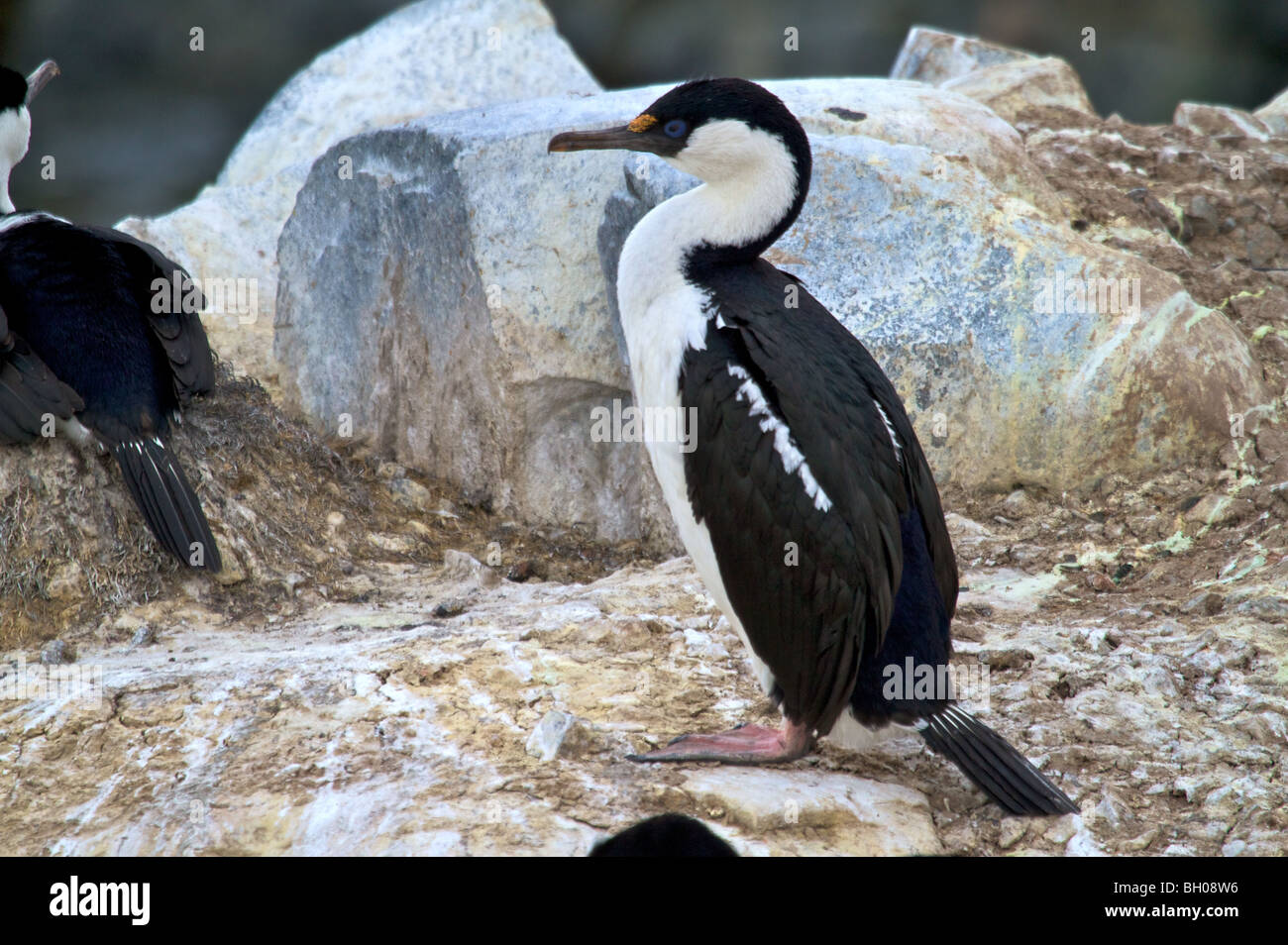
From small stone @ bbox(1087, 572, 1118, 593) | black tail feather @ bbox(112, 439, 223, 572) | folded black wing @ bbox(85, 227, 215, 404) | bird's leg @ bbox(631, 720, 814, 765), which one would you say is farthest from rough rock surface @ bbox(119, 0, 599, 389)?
bird's leg @ bbox(631, 720, 814, 765)

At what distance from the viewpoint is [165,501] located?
4.54 m

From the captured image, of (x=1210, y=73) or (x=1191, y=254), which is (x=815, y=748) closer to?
(x=1191, y=254)

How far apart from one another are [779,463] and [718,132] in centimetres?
102

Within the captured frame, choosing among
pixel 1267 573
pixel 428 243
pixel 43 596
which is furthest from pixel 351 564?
pixel 1267 573

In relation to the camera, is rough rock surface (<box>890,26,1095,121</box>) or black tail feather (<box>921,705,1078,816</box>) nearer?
black tail feather (<box>921,705,1078,816</box>)

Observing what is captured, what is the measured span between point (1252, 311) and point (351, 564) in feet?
13.7

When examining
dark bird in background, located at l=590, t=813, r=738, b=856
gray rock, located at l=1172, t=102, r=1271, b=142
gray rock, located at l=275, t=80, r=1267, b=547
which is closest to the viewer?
dark bird in background, located at l=590, t=813, r=738, b=856

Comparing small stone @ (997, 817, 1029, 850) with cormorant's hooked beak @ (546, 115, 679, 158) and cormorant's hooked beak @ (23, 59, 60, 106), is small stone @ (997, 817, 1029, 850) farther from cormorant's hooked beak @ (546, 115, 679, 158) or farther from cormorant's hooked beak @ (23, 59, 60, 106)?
cormorant's hooked beak @ (23, 59, 60, 106)

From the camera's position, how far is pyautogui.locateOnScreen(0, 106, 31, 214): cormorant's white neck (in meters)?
5.51

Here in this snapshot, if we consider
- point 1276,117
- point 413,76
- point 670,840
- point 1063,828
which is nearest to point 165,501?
point 670,840

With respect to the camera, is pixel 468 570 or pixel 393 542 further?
pixel 393 542

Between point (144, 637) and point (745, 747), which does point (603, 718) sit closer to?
point (745, 747)

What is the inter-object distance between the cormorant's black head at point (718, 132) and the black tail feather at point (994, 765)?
1593mm

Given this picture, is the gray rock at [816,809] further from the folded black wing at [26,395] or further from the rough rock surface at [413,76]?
the rough rock surface at [413,76]
